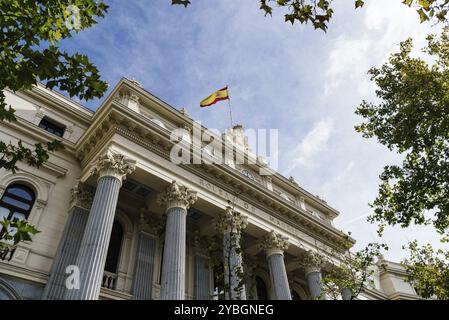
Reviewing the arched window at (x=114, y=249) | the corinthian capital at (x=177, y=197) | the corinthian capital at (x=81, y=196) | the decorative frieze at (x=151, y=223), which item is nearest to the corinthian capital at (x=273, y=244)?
the corinthian capital at (x=177, y=197)

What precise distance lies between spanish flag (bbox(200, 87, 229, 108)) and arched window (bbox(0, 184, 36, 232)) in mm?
11138

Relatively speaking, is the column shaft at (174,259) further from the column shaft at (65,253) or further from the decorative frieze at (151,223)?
the column shaft at (65,253)

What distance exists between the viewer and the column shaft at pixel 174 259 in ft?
40.7

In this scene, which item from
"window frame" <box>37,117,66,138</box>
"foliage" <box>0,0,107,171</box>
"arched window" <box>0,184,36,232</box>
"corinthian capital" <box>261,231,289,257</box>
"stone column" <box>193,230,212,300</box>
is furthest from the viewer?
"corinthian capital" <box>261,231,289,257</box>

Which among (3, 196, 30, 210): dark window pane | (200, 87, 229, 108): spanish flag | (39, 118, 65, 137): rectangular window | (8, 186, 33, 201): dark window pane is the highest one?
(200, 87, 229, 108): spanish flag

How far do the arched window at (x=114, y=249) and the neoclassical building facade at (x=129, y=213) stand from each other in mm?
52

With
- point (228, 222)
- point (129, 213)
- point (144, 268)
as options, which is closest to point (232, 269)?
point (228, 222)

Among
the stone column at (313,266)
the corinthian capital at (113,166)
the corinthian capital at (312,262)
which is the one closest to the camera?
the corinthian capital at (113,166)

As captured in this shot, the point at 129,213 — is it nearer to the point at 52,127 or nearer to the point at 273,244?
the point at 52,127

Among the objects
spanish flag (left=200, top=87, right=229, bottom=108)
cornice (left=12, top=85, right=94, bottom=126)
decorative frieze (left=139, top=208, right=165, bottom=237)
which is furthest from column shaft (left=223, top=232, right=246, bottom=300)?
cornice (left=12, top=85, right=94, bottom=126)

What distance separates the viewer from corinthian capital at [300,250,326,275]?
2077 centimetres

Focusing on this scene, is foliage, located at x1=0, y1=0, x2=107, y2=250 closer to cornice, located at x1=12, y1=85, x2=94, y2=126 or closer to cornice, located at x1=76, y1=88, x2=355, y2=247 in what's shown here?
cornice, located at x1=76, y1=88, x2=355, y2=247

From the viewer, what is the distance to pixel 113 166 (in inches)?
542
